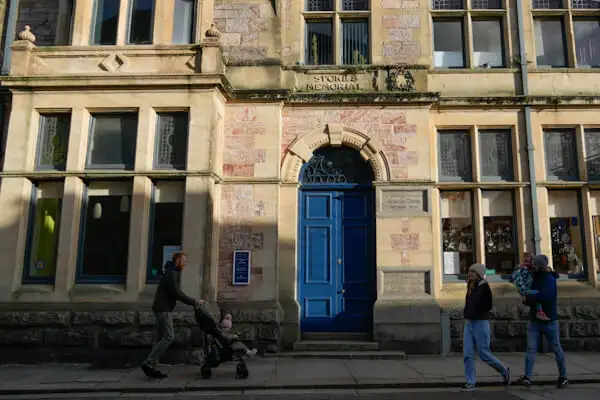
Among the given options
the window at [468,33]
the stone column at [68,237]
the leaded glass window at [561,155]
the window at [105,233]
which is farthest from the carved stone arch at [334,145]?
the stone column at [68,237]

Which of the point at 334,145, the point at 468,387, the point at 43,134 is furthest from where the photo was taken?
the point at 334,145

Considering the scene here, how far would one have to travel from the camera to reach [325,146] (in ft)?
33.7

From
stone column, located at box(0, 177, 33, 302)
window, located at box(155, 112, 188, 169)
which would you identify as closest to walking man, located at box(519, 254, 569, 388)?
window, located at box(155, 112, 188, 169)

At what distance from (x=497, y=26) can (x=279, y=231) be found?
23.0 feet

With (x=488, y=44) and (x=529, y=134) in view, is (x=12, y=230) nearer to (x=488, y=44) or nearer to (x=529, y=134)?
(x=529, y=134)

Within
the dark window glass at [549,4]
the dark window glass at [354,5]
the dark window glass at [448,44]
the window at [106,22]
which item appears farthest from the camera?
the dark window glass at [549,4]

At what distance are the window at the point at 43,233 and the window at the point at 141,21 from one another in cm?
353

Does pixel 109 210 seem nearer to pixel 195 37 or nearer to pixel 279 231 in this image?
pixel 279 231

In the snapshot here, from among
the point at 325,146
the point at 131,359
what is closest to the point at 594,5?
the point at 325,146

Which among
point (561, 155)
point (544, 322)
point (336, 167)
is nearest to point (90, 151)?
point (336, 167)

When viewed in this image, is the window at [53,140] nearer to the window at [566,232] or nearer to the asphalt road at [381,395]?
the asphalt road at [381,395]

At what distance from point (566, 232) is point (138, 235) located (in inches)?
353

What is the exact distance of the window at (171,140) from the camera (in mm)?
9391

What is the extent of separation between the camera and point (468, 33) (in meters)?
10.7
